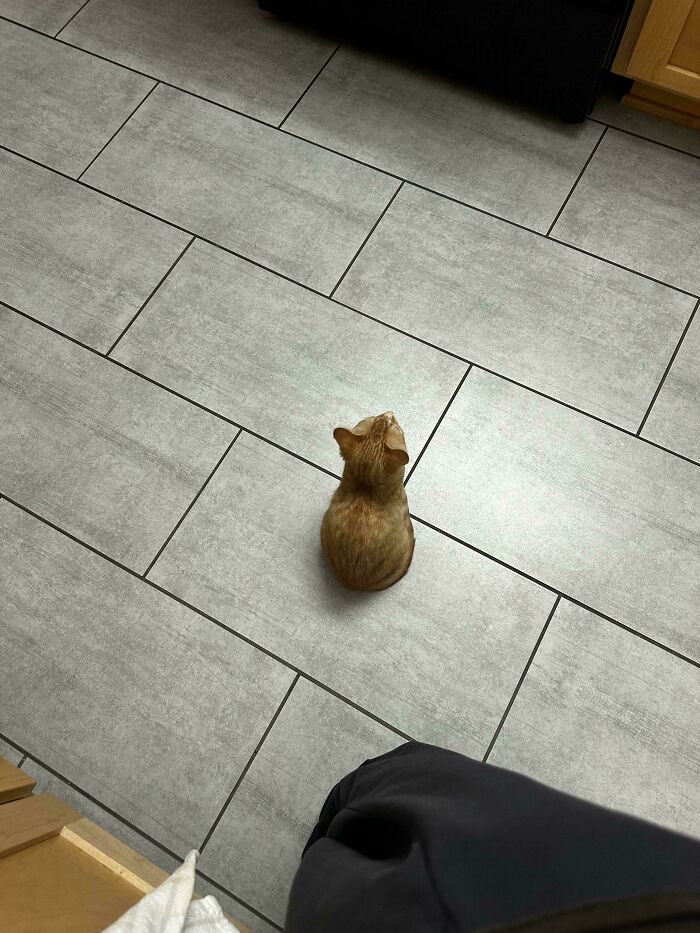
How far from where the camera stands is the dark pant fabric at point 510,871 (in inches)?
15.6

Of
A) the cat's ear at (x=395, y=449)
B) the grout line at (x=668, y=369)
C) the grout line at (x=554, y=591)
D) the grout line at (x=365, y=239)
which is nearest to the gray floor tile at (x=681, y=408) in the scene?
the grout line at (x=668, y=369)

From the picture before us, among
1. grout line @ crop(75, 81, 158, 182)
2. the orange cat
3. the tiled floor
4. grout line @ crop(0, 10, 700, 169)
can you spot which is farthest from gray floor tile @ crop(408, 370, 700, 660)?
grout line @ crop(75, 81, 158, 182)

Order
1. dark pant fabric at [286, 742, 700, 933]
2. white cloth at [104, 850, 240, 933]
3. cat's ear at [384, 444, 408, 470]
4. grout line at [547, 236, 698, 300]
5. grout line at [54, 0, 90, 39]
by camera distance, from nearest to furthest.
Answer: dark pant fabric at [286, 742, 700, 933] < white cloth at [104, 850, 240, 933] < cat's ear at [384, 444, 408, 470] < grout line at [547, 236, 698, 300] < grout line at [54, 0, 90, 39]

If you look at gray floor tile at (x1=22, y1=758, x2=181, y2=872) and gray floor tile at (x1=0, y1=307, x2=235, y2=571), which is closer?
gray floor tile at (x1=22, y1=758, x2=181, y2=872)

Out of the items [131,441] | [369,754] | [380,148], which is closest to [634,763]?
[369,754]

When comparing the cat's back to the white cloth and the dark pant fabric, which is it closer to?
the white cloth

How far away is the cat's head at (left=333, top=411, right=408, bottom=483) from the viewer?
117 centimetres

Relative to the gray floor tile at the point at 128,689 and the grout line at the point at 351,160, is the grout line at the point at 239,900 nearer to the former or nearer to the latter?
the gray floor tile at the point at 128,689

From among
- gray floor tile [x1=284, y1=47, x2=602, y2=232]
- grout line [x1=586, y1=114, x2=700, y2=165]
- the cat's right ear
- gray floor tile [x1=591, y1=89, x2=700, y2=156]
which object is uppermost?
gray floor tile [x1=591, y1=89, x2=700, y2=156]

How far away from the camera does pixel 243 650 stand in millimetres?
1449

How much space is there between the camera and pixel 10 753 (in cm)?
139

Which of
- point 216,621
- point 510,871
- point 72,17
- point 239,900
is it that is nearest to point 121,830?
point 239,900

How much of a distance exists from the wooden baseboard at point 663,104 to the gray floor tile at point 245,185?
2.16 ft

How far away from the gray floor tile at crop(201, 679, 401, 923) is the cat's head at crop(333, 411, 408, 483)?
18.7 inches
